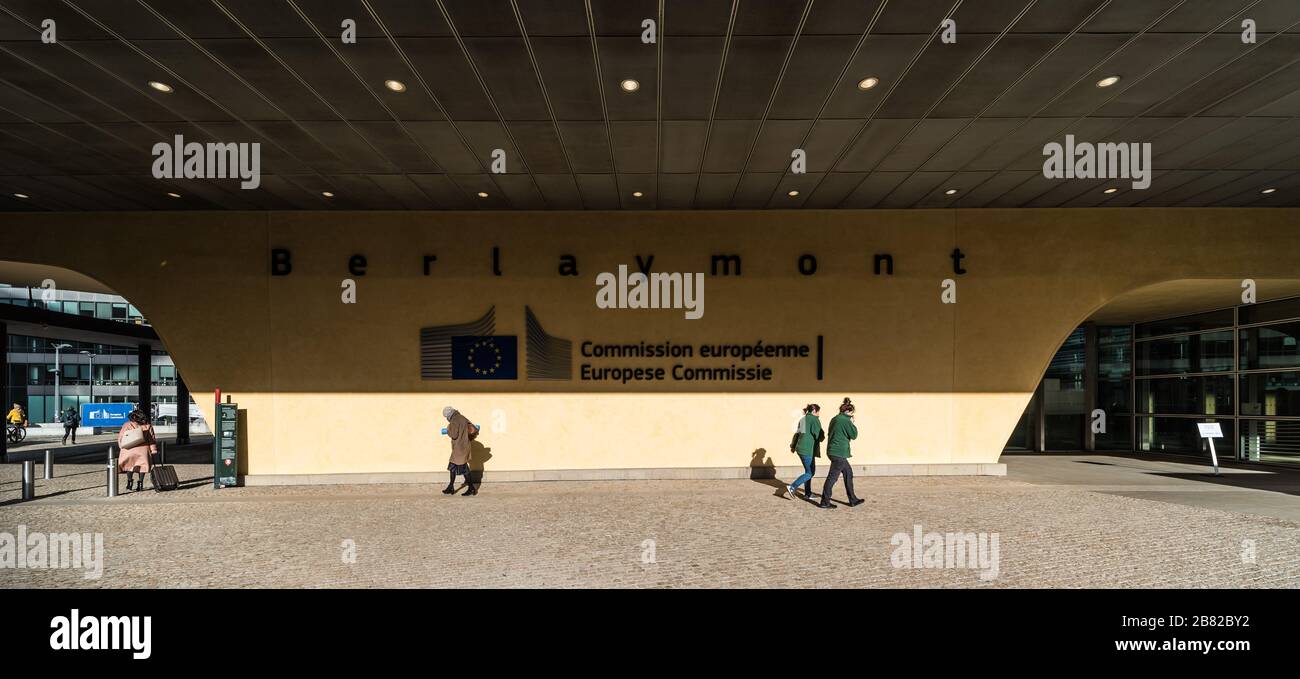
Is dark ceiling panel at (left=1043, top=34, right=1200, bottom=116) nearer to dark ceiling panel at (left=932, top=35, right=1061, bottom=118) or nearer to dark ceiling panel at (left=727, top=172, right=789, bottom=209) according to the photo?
dark ceiling panel at (left=932, top=35, right=1061, bottom=118)

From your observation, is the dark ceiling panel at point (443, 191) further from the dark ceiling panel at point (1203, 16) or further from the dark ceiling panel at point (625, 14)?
the dark ceiling panel at point (1203, 16)

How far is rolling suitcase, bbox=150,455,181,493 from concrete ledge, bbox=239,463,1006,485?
1.03m

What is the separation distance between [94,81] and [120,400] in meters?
60.3

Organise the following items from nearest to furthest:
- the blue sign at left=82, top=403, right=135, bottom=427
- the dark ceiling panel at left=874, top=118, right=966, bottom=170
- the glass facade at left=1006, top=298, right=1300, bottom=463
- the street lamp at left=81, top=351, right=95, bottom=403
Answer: the dark ceiling panel at left=874, top=118, right=966, bottom=170 → the glass facade at left=1006, top=298, right=1300, bottom=463 → the blue sign at left=82, top=403, right=135, bottom=427 → the street lamp at left=81, top=351, right=95, bottom=403

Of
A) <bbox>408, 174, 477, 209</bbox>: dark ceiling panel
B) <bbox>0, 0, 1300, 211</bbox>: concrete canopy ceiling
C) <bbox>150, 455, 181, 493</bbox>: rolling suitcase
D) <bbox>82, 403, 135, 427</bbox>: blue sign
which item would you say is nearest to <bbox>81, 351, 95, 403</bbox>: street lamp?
<bbox>82, 403, 135, 427</bbox>: blue sign

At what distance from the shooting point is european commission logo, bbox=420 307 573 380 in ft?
35.1

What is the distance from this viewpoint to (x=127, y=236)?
34.2 feet

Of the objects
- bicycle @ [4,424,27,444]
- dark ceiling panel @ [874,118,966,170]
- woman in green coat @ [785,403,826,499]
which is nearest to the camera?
dark ceiling panel @ [874,118,966,170]

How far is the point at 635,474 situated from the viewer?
10.6 metres

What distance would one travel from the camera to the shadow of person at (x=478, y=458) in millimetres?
10570

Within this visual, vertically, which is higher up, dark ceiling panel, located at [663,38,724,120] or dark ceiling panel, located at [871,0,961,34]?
dark ceiling panel, located at [871,0,961,34]

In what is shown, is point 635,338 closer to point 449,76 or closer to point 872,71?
point 449,76

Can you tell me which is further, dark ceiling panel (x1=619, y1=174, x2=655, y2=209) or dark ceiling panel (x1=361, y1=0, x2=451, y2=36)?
dark ceiling panel (x1=619, y1=174, x2=655, y2=209)

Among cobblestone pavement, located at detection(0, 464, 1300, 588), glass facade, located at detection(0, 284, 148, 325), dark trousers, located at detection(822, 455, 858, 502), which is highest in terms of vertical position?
glass facade, located at detection(0, 284, 148, 325)
